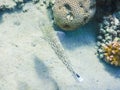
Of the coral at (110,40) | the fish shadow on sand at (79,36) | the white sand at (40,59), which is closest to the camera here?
the white sand at (40,59)

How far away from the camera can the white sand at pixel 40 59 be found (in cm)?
466

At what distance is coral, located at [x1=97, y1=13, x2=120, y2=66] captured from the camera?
494 cm

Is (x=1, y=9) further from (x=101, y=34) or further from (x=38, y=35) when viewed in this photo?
(x=101, y=34)

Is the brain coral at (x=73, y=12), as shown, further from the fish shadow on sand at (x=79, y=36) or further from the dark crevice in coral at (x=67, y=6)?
the fish shadow on sand at (x=79, y=36)

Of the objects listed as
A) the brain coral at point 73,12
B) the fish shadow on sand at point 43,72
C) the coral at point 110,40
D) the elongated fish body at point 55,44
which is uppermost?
the brain coral at point 73,12

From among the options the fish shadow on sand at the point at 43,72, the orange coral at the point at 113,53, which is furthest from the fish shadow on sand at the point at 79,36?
the fish shadow on sand at the point at 43,72

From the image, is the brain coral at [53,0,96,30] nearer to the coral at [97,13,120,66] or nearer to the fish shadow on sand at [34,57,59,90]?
the coral at [97,13,120,66]

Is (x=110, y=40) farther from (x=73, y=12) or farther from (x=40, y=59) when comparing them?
(x=40, y=59)

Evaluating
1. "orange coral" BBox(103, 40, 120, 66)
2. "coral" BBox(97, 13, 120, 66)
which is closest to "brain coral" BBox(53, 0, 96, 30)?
"coral" BBox(97, 13, 120, 66)

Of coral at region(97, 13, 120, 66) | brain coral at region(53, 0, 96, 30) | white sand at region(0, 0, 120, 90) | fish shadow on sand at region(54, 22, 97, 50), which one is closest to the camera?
white sand at region(0, 0, 120, 90)

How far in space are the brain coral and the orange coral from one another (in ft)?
2.16

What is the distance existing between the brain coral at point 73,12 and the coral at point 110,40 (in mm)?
413

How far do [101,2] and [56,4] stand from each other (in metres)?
0.89

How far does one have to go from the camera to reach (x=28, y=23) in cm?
539
